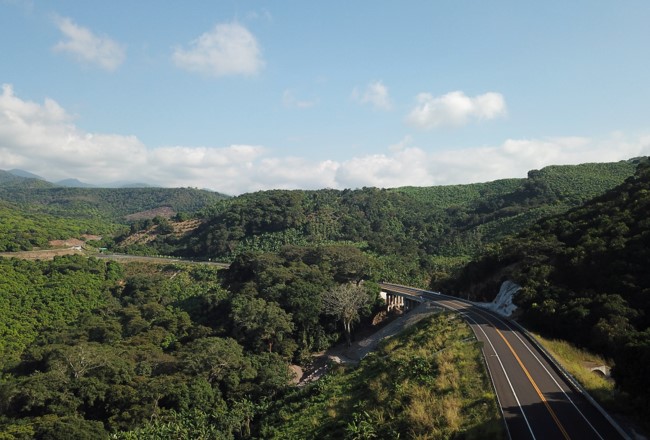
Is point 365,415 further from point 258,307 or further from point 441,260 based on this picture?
point 441,260

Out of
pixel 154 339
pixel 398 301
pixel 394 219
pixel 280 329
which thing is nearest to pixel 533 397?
pixel 280 329

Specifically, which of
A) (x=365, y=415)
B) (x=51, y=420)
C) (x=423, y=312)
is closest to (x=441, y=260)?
(x=423, y=312)

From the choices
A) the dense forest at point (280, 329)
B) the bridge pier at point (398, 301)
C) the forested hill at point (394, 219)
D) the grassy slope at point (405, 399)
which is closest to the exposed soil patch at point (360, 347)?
the dense forest at point (280, 329)

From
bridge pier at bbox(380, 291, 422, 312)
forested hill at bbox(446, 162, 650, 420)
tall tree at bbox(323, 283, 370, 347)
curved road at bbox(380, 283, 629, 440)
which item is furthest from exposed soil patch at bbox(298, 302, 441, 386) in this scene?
curved road at bbox(380, 283, 629, 440)

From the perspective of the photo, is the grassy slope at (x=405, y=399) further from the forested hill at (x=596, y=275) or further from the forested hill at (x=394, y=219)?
the forested hill at (x=394, y=219)

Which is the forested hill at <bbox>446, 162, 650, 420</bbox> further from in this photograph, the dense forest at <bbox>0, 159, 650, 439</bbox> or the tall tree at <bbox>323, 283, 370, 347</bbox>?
the tall tree at <bbox>323, 283, 370, 347</bbox>
